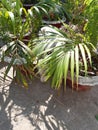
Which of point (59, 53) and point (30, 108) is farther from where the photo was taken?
point (30, 108)

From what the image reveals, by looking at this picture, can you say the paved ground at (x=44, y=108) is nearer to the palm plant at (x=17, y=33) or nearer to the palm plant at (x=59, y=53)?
the palm plant at (x=17, y=33)

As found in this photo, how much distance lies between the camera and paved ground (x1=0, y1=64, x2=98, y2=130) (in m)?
1.82

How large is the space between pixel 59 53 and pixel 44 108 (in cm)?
54

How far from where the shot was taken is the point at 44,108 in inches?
76.4

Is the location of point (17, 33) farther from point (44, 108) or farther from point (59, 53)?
point (44, 108)

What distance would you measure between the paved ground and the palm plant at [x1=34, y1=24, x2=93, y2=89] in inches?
12.4

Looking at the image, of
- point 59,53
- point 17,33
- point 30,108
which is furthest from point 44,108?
point 17,33

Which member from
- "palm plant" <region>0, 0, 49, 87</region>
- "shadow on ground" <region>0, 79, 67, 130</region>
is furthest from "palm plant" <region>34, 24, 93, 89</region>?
"shadow on ground" <region>0, 79, 67, 130</region>

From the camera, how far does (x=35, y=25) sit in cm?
206

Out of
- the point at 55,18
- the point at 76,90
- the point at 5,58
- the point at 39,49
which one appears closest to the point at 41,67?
the point at 39,49

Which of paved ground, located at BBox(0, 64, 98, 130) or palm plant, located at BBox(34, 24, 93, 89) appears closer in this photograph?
palm plant, located at BBox(34, 24, 93, 89)

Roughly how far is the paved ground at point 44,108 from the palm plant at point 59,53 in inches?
12.4

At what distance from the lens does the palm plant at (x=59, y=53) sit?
5.11 feet

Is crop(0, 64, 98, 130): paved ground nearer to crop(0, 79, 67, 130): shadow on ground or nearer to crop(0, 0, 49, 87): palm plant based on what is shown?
crop(0, 79, 67, 130): shadow on ground
